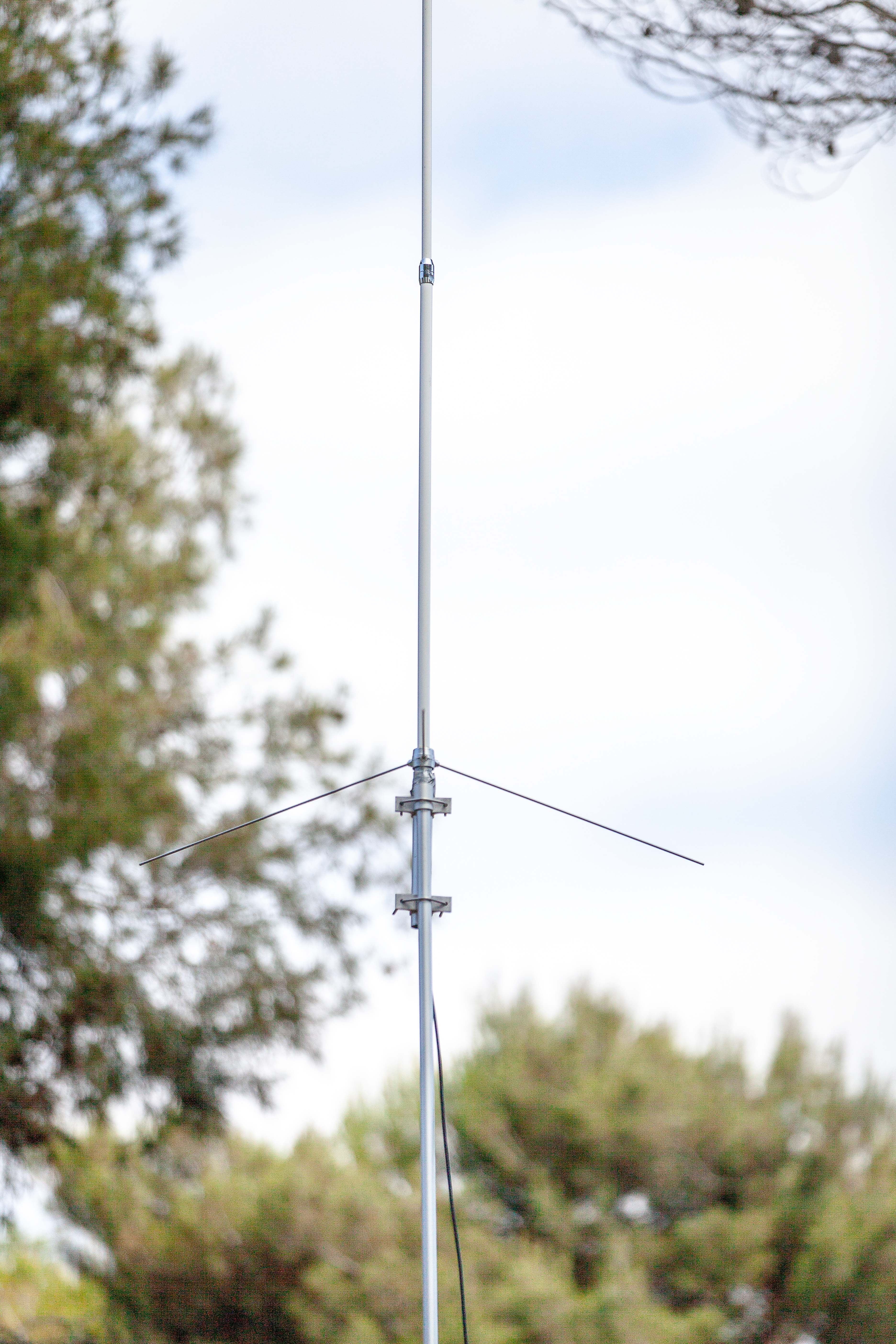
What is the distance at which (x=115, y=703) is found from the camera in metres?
5.17

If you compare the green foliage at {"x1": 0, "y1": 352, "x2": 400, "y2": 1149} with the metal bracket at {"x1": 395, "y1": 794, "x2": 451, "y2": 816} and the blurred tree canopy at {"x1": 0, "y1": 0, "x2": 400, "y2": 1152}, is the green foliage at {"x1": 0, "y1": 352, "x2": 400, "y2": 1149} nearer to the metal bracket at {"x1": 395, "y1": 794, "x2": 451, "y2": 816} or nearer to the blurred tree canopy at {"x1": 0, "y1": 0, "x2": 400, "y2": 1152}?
the blurred tree canopy at {"x1": 0, "y1": 0, "x2": 400, "y2": 1152}

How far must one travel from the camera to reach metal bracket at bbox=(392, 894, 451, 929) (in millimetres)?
1643

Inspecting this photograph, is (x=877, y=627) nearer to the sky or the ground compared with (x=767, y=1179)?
nearer to the sky

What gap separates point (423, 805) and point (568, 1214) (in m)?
6.11

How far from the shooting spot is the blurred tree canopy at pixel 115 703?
4027 mm

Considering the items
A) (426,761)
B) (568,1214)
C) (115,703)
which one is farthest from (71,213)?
(568,1214)

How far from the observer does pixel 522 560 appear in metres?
8.32

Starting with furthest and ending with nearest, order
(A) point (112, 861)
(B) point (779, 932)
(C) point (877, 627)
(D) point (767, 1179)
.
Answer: (B) point (779, 932), (D) point (767, 1179), (C) point (877, 627), (A) point (112, 861)

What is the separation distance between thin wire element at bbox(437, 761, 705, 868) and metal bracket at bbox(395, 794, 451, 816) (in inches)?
2.2

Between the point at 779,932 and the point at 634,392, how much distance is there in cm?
355

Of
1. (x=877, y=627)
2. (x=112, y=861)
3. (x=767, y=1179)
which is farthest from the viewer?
(x=767, y=1179)

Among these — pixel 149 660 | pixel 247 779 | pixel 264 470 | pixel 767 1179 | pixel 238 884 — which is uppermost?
pixel 264 470

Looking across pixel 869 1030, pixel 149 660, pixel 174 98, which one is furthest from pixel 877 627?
pixel 174 98

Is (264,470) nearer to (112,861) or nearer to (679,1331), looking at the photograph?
(112,861)
